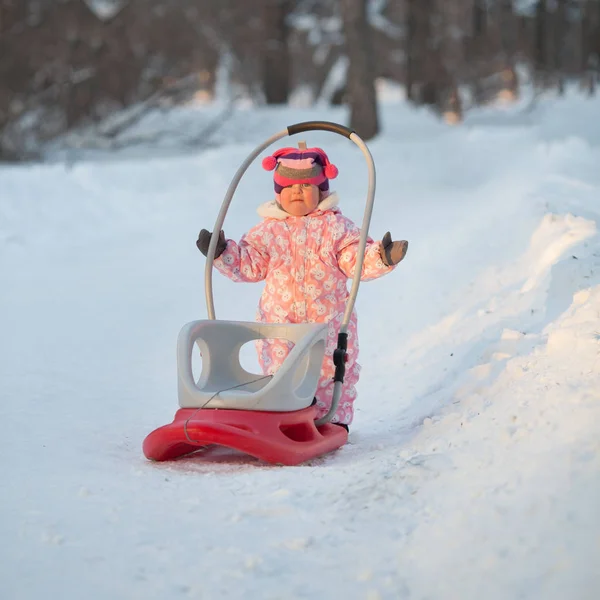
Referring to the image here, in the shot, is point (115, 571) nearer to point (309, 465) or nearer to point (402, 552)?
point (402, 552)

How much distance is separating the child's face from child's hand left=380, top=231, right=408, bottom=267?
519mm

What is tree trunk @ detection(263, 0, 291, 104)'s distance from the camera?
22.9 meters

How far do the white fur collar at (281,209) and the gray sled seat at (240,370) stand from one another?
0.64m

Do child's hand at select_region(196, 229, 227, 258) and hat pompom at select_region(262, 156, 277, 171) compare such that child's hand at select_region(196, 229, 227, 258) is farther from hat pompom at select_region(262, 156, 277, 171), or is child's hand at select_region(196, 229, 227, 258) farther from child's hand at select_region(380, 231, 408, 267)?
child's hand at select_region(380, 231, 408, 267)

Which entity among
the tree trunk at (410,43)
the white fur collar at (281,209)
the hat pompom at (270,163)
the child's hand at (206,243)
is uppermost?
the hat pompom at (270,163)

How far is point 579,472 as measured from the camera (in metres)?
3.18

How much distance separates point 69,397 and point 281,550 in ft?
9.76

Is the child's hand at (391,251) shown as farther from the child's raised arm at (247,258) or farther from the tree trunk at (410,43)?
the tree trunk at (410,43)

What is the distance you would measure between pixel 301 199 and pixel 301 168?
0.16m

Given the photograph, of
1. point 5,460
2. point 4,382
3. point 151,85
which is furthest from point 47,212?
point 151,85

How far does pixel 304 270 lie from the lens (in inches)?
204

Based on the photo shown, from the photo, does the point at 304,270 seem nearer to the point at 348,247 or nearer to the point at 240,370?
the point at 348,247

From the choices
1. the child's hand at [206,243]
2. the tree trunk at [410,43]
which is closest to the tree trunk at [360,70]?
the tree trunk at [410,43]

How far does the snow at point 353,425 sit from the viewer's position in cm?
304
